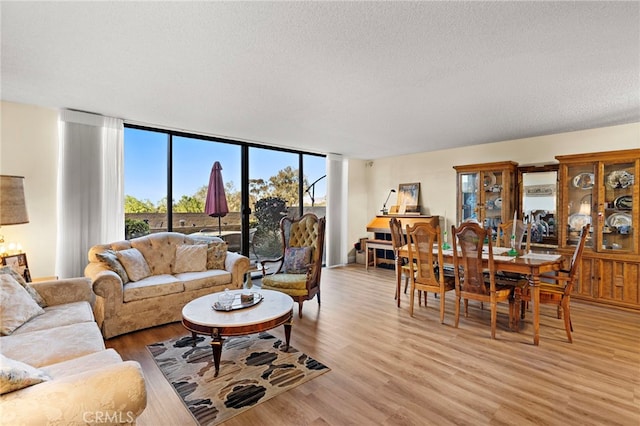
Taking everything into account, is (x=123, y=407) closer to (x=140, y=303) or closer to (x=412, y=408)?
(x=412, y=408)

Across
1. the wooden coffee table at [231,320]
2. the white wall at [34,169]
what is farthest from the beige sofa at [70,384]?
the white wall at [34,169]

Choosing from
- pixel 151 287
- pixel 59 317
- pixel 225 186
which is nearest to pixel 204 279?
pixel 151 287

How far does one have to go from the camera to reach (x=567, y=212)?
14.2ft

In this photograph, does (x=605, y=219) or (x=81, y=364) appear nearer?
(x=81, y=364)

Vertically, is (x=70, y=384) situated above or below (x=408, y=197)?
below

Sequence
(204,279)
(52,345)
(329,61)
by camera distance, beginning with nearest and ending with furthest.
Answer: (52,345), (329,61), (204,279)

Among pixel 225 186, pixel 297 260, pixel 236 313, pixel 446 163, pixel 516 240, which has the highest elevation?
pixel 446 163

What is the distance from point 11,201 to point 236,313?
216 centimetres

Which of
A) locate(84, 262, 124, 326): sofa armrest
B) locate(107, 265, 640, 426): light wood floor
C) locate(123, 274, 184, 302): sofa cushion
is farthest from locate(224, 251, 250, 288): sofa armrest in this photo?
locate(84, 262, 124, 326): sofa armrest

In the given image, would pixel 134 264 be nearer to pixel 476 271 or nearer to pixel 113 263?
pixel 113 263

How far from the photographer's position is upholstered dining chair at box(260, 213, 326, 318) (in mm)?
3617

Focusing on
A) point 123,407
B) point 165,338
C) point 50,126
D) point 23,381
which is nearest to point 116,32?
point 23,381

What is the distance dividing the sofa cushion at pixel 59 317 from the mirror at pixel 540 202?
5.85m

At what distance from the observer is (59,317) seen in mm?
2354
